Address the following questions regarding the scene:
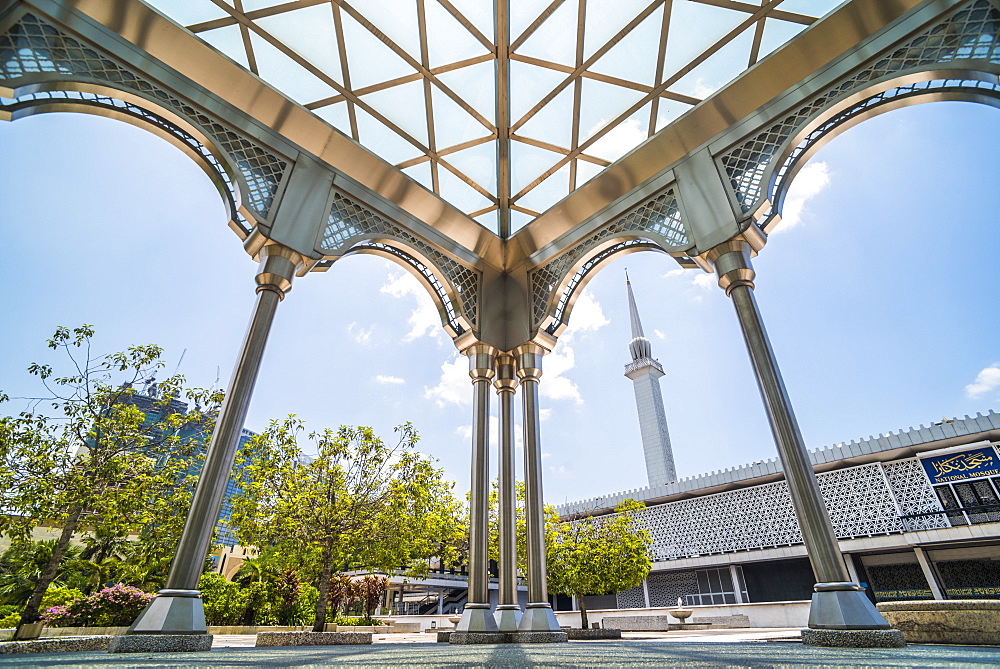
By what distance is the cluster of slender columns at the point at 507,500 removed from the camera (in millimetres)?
5637

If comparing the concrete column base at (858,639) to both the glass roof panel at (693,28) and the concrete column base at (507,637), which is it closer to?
the concrete column base at (507,637)

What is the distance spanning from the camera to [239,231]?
17.9 ft

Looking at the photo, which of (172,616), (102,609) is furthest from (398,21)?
(102,609)

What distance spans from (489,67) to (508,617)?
7054mm

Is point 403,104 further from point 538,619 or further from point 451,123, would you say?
point 538,619

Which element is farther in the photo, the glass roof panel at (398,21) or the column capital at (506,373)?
the column capital at (506,373)

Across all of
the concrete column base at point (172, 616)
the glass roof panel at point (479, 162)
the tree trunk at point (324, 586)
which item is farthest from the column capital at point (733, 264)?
the tree trunk at point (324, 586)

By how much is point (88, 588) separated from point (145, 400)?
343 inches

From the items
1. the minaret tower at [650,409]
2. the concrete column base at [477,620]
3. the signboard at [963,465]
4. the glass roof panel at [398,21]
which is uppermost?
the minaret tower at [650,409]

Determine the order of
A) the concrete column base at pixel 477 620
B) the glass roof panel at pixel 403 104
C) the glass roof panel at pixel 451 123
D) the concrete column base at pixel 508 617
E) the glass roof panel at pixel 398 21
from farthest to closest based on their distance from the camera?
1. the glass roof panel at pixel 451 123
2. the glass roof panel at pixel 403 104
3. the glass roof panel at pixel 398 21
4. the concrete column base at pixel 508 617
5. the concrete column base at pixel 477 620

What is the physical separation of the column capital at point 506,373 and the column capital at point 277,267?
3335 millimetres

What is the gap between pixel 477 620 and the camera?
5508mm

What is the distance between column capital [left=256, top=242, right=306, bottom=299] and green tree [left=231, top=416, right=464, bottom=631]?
10.6ft

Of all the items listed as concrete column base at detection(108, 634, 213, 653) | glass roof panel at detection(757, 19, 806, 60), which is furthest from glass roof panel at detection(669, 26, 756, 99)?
concrete column base at detection(108, 634, 213, 653)
